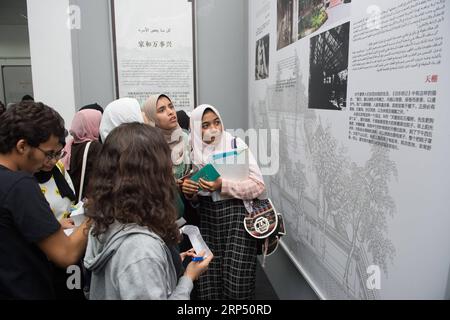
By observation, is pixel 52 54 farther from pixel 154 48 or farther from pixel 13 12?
pixel 13 12

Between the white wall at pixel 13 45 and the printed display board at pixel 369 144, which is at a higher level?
the white wall at pixel 13 45

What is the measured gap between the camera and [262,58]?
8.62ft

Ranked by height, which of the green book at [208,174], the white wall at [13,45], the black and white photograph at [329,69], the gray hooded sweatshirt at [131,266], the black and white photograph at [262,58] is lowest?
the gray hooded sweatshirt at [131,266]

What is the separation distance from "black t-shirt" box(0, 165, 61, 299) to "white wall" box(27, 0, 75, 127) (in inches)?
95.2

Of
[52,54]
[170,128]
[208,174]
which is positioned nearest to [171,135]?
[170,128]

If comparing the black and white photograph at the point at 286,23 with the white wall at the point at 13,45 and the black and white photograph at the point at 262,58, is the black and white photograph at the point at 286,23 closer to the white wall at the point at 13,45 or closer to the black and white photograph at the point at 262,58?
the black and white photograph at the point at 262,58

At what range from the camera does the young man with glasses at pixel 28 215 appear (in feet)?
3.20

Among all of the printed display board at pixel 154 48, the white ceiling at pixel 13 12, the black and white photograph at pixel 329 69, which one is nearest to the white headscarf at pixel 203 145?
the black and white photograph at pixel 329 69

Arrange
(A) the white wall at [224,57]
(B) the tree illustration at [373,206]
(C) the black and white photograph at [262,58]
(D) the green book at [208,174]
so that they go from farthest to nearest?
(A) the white wall at [224,57], (C) the black and white photograph at [262,58], (D) the green book at [208,174], (B) the tree illustration at [373,206]

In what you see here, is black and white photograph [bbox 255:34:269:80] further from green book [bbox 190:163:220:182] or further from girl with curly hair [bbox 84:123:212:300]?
girl with curly hair [bbox 84:123:212:300]

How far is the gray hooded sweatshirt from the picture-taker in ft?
2.77

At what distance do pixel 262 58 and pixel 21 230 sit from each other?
6.99 ft

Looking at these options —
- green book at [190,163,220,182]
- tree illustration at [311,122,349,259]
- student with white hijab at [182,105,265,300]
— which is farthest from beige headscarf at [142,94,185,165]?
tree illustration at [311,122,349,259]

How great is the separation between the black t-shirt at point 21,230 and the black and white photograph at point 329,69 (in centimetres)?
116
